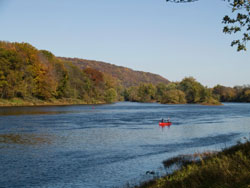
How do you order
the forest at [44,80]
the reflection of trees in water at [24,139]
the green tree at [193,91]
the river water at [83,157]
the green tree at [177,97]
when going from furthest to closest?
the green tree at [177,97] < the green tree at [193,91] < the forest at [44,80] < the reflection of trees in water at [24,139] < the river water at [83,157]

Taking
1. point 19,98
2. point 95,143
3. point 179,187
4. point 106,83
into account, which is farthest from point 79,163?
point 106,83

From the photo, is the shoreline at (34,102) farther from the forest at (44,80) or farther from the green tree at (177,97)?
the green tree at (177,97)

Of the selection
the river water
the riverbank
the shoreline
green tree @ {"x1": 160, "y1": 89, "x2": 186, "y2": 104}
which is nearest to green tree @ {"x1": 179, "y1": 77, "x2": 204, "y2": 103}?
green tree @ {"x1": 160, "y1": 89, "x2": 186, "y2": 104}

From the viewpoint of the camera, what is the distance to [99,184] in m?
17.1

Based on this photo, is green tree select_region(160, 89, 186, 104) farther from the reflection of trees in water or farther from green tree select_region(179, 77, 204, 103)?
the reflection of trees in water

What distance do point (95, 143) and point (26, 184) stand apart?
15.3 meters

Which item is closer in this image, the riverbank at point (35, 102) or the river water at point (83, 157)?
the river water at point (83, 157)

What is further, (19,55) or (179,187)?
(19,55)

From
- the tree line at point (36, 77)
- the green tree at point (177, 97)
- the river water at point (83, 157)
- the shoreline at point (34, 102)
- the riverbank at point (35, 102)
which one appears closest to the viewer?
the river water at point (83, 157)

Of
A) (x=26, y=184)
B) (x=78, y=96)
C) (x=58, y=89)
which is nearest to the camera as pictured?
(x=26, y=184)

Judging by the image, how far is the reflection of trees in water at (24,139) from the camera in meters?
31.6

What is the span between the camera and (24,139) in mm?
33469

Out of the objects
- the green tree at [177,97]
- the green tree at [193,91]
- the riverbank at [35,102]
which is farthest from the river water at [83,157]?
the green tree at [177,97]

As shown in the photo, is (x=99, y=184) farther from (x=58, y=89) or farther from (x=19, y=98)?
(x=58, y=89)
